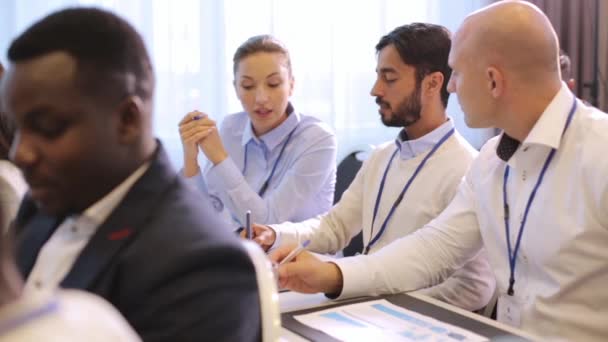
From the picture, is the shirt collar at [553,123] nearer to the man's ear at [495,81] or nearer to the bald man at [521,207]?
the bald man at [521,207]

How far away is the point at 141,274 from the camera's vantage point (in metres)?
0.85

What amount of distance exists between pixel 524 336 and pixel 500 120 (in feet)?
2.16

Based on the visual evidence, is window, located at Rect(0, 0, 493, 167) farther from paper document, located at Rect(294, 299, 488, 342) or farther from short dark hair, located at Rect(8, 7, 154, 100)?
short dark hair, located at Rect(8, 7, 154, 100)

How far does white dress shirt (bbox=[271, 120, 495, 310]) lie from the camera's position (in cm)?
203

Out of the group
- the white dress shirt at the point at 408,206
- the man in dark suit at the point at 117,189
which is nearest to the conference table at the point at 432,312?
the white dress shirt at the point at 408,206

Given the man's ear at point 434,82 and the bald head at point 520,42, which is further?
the man's ear at point 434,82

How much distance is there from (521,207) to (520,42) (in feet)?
1.33

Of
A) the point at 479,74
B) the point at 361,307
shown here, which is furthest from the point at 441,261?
the point at 479,74

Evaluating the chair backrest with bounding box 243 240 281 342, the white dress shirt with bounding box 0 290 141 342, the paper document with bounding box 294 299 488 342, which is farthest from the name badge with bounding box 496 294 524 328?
the white dress shirt with bounding box 0 290 141 342

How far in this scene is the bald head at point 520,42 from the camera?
5.65ft

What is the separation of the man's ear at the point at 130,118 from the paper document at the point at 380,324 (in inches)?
23.7

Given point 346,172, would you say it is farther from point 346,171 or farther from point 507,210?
point 507,210

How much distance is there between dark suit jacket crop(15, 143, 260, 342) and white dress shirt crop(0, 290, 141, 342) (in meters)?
0.22

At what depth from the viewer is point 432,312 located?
4.81 feet
